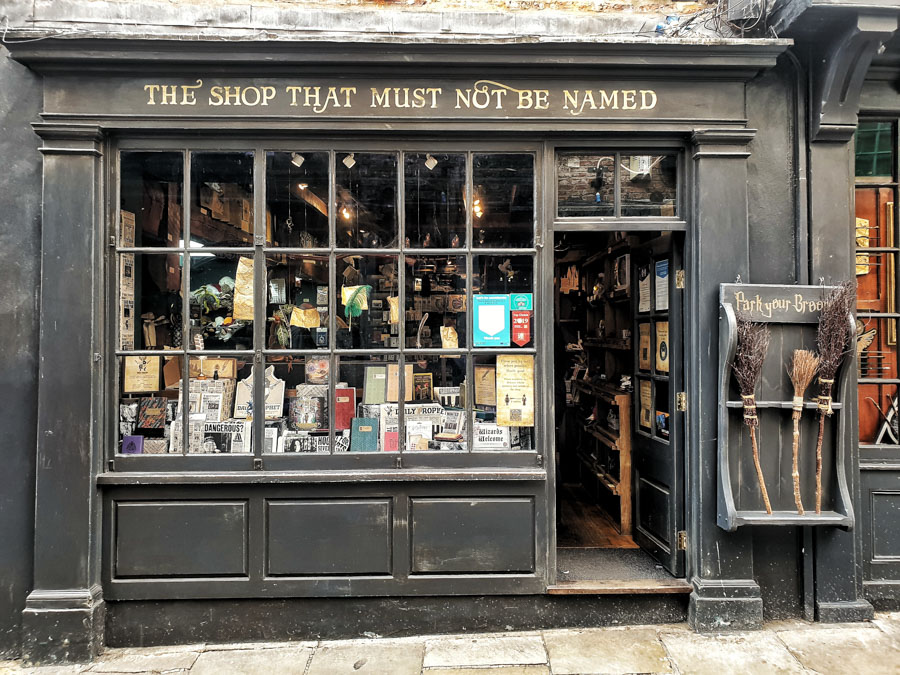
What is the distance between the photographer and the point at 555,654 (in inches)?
137

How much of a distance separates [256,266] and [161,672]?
2859 mm

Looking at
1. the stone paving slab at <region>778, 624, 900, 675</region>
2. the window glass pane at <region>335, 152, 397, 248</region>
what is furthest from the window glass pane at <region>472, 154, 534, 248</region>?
the stone paving slab at <region>778, 624, 900, 675</region>

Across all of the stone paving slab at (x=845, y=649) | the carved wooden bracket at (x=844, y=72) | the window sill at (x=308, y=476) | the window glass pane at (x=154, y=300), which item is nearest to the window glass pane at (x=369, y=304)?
the window sill at (x=308, y=476)

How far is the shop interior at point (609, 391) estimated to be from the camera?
432cm

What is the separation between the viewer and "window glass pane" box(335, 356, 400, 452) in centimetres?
390

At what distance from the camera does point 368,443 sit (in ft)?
12.8

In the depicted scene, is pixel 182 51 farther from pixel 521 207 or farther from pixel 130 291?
pixel 521 207

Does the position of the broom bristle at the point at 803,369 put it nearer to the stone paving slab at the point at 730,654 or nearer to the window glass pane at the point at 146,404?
the stone paving slab at the point at 730,654

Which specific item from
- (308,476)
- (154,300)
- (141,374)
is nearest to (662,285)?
(308,476)

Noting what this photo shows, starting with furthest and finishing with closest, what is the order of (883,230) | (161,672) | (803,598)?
(883,230) → (803,598) → (161,672)

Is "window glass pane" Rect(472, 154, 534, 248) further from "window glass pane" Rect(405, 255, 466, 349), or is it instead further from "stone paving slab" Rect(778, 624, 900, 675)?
"stone paving slab" Rect(778, 624, 900, 675)

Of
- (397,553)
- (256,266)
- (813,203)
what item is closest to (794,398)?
(813,203)

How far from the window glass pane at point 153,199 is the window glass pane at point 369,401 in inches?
65.9

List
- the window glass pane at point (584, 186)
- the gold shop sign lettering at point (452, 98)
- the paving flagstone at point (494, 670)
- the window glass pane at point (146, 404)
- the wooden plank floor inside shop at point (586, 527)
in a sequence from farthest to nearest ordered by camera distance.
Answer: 1. the wooden plank floor inside shop at point (586, 527)
2. the window glass pane at point (584, 186)
3. the window glass pane at point (146, 404)
4. the gold shop sign lettering at point (452, 98)
5. the paving flagstone at point (494, 670)
